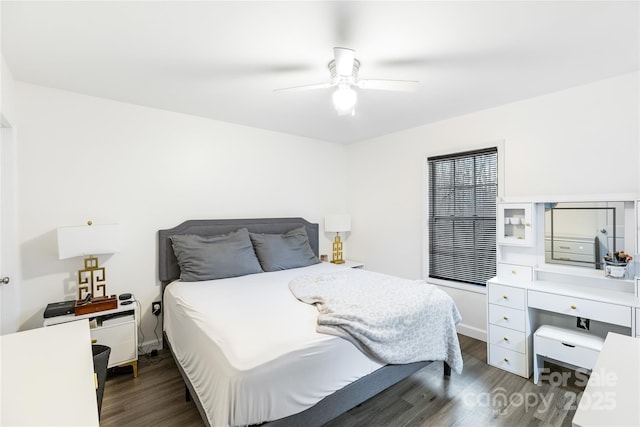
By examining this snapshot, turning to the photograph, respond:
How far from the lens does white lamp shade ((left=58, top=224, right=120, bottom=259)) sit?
2.33 meters

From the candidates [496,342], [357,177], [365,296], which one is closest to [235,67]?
[365,296]

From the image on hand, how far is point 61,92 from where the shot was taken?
8.59 ft

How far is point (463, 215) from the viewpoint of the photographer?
135 inches

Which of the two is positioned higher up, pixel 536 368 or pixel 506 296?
pixel 506 296

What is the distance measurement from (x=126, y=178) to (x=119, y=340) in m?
1.52


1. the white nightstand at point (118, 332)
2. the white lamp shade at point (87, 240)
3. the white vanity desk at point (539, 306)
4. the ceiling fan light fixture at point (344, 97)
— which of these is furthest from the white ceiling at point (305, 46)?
the white nightstand at point (118, 332)

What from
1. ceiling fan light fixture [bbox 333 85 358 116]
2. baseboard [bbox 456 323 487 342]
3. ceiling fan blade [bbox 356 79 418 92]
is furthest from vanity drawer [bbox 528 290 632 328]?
ceiling fan light fixture [bbox 333 85 358 116]

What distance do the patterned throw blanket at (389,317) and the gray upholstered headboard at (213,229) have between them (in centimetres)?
125

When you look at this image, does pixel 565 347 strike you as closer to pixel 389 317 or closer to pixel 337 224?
pixel 389 317

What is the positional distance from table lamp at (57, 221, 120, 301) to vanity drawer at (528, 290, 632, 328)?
3613 mm

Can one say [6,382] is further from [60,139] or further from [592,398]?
[60,139]

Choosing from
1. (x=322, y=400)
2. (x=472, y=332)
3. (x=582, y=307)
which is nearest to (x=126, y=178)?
(x=322, y=400)

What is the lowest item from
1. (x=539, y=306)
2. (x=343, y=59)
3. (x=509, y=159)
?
(x=539, y=306)

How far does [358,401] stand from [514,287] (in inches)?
67.8
